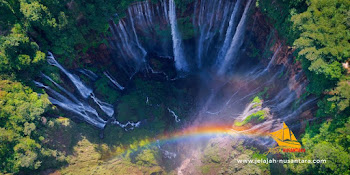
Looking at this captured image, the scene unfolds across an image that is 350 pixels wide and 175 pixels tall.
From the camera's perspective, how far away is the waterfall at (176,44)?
2335 centimetres

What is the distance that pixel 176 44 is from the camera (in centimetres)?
2698

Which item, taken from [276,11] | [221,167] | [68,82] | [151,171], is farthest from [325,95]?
[68,82]

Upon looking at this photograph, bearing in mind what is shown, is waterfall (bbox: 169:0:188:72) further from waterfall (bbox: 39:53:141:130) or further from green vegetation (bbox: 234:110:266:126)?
green vegetation (bbox: 234:110:266:126)

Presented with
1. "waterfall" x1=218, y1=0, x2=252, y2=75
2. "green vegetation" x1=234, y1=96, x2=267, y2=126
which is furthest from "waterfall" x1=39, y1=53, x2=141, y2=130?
"waterfall" x1=218, y1=0, x2=252, y2=75

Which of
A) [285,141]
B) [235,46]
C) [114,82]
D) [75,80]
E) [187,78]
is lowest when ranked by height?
[285,141]

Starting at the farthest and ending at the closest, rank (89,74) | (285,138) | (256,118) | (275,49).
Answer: (89,74), (256,118), (275,49), (285,138)

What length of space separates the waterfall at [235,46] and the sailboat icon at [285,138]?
10.1 metres

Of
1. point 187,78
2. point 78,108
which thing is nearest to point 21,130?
point 78,108

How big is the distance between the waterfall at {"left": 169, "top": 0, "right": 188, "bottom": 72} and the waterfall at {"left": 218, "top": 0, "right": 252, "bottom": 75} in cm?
518

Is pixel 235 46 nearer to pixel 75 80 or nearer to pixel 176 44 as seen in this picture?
pixel 176 44

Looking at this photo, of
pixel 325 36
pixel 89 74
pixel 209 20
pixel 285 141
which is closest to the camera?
pixel 325 36

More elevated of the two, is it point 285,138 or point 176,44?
point 176,44

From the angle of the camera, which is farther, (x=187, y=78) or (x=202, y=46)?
(x=187, y=78)

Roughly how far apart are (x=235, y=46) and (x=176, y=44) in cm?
744
